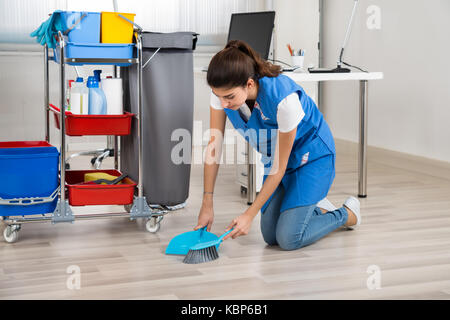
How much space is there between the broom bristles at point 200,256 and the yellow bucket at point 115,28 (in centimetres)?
88

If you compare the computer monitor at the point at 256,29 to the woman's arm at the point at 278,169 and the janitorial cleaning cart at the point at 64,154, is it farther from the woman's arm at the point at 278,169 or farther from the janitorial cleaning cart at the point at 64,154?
the woman's arm at the point at 278,169

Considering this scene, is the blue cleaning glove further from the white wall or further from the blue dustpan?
the white wall

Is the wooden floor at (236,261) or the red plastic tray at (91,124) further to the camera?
the red plastic tray at (91,124)

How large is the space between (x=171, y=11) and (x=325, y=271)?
3257mm

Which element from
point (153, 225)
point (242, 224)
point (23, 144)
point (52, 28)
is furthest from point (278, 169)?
point (23, 144)

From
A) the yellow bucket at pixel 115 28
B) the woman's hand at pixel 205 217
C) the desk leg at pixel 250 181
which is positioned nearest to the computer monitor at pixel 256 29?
the desk leg at pixel 250 181

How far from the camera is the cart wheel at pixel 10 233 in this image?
2.36 meters

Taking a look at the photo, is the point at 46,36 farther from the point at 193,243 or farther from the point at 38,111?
the point at 38,111

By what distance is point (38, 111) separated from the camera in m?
4.59

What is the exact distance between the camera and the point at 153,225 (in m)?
2.51

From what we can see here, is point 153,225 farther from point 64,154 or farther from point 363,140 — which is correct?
point 363,140

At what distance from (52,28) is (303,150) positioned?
1.08 m
